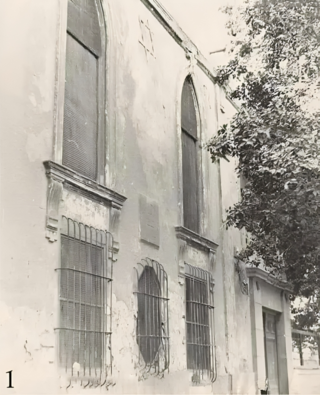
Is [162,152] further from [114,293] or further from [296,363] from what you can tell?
[296,363]

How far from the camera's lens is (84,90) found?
8.28 metres

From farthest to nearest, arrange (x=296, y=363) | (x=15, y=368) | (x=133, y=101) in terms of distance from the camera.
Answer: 1. (x=296, y=363)
2. (x=133, y=101)
3. (x=15, y=368)

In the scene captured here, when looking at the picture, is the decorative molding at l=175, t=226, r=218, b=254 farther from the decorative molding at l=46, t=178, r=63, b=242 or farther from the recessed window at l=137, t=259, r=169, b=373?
the decorative molding at l=46, t=178, r=63, b=242

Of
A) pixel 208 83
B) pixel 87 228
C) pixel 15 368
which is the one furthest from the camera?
pixel 208 83

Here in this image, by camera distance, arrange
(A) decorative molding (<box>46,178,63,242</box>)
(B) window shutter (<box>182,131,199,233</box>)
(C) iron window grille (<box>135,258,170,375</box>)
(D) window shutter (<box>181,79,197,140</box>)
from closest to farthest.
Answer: (A) decorative molding (<box>46,178,63,242</box>), (C) iron window grille (<box>135,258,170,375</box>), (B) window shutter (<box>182,131,199,233</box>), (D) window shutter (<box>181,79,197,140</box>)

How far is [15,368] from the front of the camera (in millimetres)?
5953

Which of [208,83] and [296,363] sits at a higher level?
[208,83]

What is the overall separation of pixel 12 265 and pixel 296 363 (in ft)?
41.8

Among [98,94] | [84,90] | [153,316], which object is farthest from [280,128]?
[153,316]

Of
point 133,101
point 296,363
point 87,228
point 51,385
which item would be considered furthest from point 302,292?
point 51,385

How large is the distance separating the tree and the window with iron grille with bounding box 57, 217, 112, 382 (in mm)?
3325

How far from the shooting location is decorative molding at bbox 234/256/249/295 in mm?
13094

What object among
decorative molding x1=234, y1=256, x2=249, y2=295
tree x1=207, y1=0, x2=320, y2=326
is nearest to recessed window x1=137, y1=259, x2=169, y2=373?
tree x1=207, y1=0, x2=320, y2=326

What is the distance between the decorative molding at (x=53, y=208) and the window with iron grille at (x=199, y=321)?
154 inches
